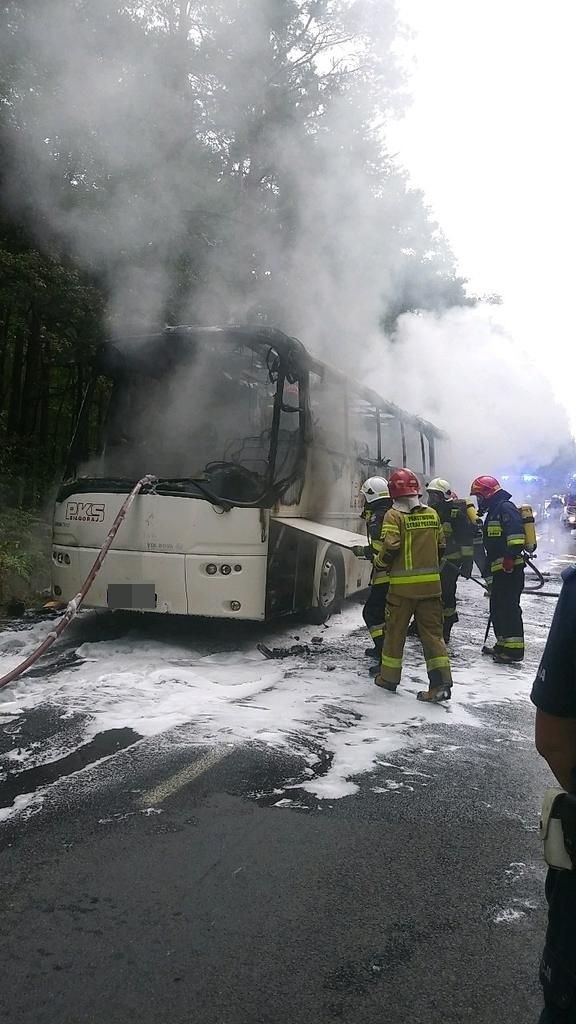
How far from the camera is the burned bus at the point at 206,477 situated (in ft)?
20.9

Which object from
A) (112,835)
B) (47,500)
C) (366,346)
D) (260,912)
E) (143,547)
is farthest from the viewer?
(366,346)

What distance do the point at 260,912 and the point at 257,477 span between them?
431 centimetres

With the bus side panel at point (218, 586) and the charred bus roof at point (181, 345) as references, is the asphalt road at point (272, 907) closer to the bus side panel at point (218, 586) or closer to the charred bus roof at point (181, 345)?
the bus side panel at point (218, 586)

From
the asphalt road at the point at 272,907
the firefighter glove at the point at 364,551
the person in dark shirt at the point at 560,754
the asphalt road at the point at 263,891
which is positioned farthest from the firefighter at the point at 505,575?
the person in dark shirt at the point at 560,754

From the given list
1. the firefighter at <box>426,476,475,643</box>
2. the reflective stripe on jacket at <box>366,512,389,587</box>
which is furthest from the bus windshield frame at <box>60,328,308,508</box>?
the firefighter at <box>426,476,475,643</box>

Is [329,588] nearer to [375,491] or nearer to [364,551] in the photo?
[375,491]

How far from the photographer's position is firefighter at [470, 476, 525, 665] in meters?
6.96

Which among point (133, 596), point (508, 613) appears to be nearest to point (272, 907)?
point (133, 596)

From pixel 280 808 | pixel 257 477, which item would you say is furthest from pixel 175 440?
pixel 280 808

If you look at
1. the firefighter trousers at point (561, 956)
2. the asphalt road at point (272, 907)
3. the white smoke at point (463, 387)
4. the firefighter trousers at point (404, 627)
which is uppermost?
the white smoke at point (463, 387)

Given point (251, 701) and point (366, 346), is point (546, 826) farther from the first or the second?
point (366, 346)

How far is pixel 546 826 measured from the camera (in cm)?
166

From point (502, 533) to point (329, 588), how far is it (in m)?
1.97

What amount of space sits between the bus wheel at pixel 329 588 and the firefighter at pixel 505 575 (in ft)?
5.38
